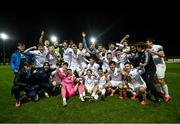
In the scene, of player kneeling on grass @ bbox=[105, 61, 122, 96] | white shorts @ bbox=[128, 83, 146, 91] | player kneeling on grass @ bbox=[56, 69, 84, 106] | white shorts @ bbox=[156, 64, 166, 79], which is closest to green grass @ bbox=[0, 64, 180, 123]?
player kneeling on grass @ bbox=[56, 69, 84, 106]

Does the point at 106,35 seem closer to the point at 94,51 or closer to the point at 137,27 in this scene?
the point at 137,27

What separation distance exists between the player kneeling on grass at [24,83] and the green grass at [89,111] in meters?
0.41

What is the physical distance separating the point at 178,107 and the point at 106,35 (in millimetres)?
47750

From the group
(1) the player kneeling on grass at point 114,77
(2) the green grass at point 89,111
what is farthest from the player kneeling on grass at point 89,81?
(2) the green grass at point 89,111

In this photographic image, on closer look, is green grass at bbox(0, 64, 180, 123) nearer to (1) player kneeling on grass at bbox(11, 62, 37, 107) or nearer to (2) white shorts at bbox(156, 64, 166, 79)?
(1) player kneeling on grass at bbox(11, 62, 37, 107)

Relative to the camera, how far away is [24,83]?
11.2 metres

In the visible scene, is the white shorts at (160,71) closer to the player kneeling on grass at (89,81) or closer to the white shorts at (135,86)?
the white shorts at (135,86)

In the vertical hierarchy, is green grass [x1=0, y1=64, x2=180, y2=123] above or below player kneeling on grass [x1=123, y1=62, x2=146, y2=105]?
below

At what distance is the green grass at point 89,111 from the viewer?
28.9 ft

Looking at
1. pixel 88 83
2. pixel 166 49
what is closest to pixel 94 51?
pixel 88 83

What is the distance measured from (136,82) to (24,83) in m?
4.42

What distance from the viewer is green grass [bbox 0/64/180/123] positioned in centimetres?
880

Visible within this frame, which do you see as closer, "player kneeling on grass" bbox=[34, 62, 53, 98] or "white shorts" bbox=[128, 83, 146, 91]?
"white shorts" bbox=[128, 83, 146, 91]

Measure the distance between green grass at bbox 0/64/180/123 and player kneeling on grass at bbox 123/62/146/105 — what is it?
39 centimetres
